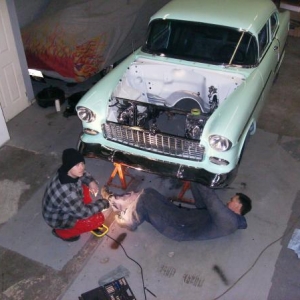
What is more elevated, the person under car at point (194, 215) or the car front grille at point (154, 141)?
the car front grille at point (154, 141)

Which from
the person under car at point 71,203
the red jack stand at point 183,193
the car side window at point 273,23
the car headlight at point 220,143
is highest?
the car side window at point 273,23

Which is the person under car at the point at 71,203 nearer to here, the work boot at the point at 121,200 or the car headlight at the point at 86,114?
the work boot at the point at 121,200

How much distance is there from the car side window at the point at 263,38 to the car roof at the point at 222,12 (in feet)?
0.32

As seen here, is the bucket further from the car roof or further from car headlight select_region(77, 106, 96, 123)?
the car roof

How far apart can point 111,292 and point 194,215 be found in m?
1.17

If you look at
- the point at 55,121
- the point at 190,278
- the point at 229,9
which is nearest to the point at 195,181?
the point at 190,278

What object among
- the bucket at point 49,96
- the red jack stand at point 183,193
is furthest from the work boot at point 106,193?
the bucket at point 49,96

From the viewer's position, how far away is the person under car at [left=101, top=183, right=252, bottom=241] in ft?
11.9

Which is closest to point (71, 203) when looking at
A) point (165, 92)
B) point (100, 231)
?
point (100, 231)

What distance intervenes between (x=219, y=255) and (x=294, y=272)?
0.76 meters

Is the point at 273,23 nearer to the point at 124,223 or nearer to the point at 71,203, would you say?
the point at 124,223

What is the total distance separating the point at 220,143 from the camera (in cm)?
373

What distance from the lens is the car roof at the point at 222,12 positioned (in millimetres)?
4672

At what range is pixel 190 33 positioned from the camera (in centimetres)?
480
